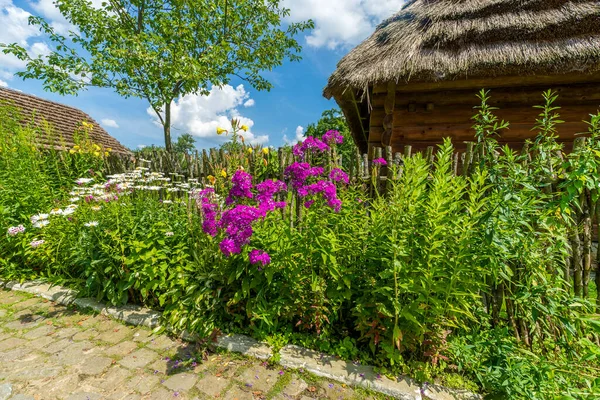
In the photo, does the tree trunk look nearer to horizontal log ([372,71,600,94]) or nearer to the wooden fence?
the wooden fence

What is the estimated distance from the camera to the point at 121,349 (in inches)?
89.6

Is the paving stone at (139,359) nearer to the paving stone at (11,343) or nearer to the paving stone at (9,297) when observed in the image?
the paving stone at (11,343)

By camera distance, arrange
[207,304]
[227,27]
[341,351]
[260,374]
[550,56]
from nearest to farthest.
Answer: [260,374] → [341,351] → [207,304] → [550,56] → [227,27]

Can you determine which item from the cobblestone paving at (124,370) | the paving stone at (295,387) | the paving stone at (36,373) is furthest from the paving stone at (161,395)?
the paving stone at (36,373)

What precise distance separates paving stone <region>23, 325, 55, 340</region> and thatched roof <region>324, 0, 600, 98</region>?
4975 mm

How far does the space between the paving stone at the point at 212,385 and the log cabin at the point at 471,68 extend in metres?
4.10

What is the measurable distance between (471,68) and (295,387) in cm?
496

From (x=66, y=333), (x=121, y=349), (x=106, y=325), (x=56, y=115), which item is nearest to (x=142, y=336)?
(x=121, y=349)

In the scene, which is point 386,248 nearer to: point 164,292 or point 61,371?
point 164,292

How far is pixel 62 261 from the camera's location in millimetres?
3369

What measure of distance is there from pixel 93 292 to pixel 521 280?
13.1 ft

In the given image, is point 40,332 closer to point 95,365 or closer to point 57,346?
point 57,346

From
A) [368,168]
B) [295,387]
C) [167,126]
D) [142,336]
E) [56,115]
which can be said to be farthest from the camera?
[167,126]

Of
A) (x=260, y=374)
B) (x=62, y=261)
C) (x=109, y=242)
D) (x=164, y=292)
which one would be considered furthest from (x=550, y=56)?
(x=62, y=261)
